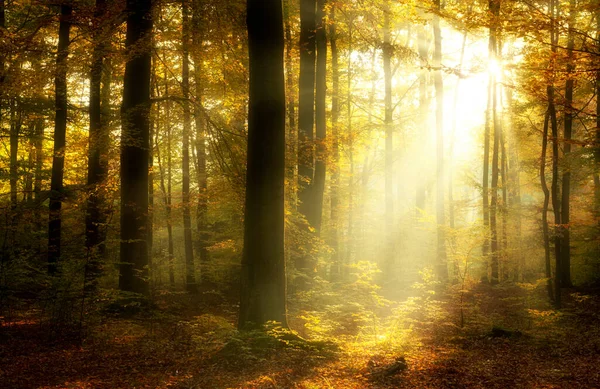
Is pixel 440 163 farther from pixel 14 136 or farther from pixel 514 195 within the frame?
pixel 14 136

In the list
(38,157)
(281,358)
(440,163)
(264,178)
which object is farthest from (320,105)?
(38,157)

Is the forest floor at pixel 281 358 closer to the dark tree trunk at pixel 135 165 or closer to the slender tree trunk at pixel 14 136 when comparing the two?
the dark tree trunk at pixel 135 165

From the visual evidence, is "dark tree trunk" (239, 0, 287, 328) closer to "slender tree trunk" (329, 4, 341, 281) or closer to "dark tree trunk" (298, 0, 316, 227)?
"dark tree trunk" (298, 0, 316, 227)

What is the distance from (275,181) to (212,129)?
336 cm

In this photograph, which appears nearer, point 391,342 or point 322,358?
point 322,358

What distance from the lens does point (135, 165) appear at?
33.2ft

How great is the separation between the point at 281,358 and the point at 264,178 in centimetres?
274

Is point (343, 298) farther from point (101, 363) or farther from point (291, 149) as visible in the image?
point (101, 363)

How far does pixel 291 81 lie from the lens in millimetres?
15844

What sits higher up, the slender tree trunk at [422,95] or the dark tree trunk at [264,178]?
the slender tree trunk at [422,95]

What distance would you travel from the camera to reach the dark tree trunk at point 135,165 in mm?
9922

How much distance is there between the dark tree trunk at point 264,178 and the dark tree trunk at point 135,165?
3886mm

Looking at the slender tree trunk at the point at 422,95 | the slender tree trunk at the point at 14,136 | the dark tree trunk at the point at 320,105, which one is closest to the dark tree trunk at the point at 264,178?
the dark tree trunk at the point at 320,105

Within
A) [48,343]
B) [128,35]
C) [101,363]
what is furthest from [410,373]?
[128,35]
